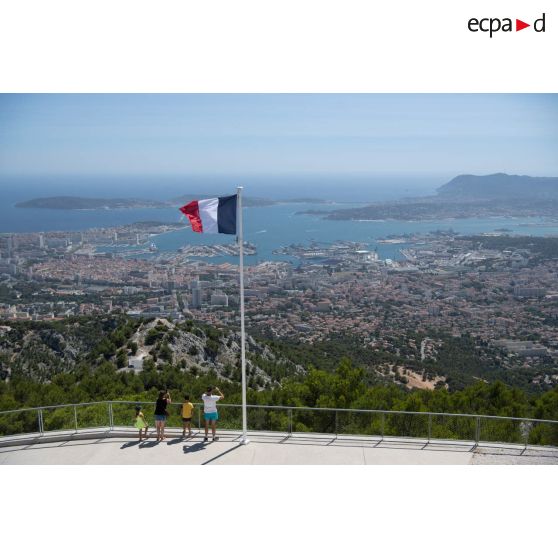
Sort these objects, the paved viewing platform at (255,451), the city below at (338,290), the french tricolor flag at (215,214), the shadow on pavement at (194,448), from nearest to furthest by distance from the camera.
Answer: the paved viewing platform at (255,451), the shadow on pavement at (194,448), the french tricolor flag at (215,214), the city below at (338,290)

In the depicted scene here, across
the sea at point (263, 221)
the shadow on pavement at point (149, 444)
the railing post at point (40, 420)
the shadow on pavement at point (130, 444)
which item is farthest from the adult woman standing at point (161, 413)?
the sea at point (263, 221)

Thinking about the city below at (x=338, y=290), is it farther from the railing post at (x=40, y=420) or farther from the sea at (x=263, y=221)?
the railing post at (x=40, y=420)

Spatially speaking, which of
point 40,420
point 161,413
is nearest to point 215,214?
point 161,413

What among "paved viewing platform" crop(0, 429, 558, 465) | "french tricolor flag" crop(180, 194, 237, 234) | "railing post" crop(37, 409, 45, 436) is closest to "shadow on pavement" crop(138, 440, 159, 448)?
"paved viewing platform" crop(0, 429, 558, 465)

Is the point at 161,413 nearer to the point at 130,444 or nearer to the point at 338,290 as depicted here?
the point at 130,444

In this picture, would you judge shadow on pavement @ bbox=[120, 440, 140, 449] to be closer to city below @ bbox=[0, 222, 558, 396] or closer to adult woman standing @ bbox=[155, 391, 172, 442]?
adult woman standing @ bbox=[155, 391, 172, 442]
